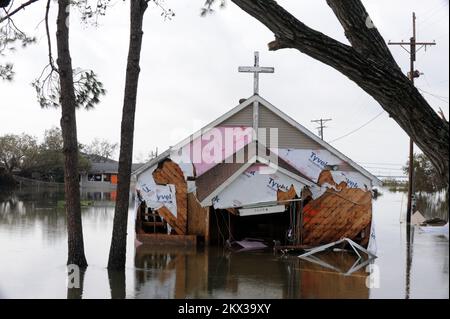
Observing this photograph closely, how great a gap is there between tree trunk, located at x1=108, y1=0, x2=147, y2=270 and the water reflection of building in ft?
2.68

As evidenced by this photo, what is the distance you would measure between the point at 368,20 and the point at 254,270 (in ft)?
29.5

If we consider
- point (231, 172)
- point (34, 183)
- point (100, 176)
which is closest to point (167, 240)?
point (231, 172)

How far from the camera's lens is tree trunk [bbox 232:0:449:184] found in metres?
4.43

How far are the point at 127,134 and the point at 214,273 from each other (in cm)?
371

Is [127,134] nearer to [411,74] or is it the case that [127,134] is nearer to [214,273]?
[214,273]

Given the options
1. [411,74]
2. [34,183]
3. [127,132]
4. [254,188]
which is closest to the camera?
[127,132]

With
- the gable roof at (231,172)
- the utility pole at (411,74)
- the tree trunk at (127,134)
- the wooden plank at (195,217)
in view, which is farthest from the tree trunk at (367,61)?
the utility pole at (411,74)

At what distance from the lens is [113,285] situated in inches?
422

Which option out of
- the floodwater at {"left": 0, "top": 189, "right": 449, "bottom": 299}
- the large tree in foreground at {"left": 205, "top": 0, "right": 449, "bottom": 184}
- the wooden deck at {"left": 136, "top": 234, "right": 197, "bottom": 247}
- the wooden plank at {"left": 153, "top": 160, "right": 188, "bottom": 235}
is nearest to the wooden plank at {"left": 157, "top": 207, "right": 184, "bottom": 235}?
the wooden plank at {"left": 153, "top": 160, "right": 188, "bottom": 235}

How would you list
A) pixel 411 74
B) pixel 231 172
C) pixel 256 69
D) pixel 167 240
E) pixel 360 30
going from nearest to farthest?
pixel 360 30
pixel 231 172
pixel 167 240
pixel 256 69
pixel 411 74

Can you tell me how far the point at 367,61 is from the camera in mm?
4691

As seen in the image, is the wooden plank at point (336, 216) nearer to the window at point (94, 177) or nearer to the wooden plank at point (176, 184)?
the wooden plank at point (176, 184)

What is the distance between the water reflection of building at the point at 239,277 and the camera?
10.2 meters
